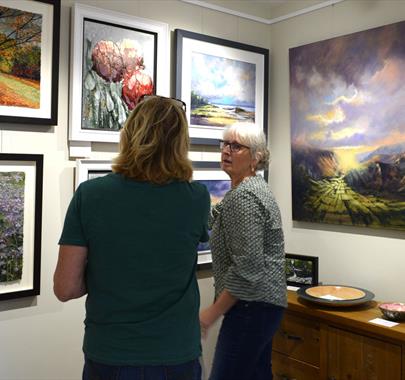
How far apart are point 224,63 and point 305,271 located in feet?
3.99

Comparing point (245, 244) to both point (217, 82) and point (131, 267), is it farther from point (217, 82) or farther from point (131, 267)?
point (217, 82)

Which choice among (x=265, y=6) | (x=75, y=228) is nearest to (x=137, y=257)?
(x=75, y=228)

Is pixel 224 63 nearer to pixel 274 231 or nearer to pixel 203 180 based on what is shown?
pixel 203 180

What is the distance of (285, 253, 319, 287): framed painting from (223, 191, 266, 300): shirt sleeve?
89cm

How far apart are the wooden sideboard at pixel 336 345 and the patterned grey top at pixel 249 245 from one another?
0.47 meters

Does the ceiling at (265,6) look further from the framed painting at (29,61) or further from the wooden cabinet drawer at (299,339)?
the wooden cabinet drawer at (299,339)

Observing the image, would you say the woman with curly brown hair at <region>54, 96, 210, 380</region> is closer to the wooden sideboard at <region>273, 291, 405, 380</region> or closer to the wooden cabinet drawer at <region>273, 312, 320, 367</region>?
the wooden sideboard at <region>273, 291, 405, 380</region>

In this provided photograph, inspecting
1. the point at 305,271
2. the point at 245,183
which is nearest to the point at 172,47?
the point at 245,183

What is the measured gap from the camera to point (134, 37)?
7.80 ft

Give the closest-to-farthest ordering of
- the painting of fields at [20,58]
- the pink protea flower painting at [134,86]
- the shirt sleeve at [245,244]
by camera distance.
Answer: the shirt sleeve at [245,244] → the painting of fields at [20,58] → the pink protea flower painting at [134,86]

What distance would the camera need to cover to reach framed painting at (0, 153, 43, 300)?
2021 millimetres

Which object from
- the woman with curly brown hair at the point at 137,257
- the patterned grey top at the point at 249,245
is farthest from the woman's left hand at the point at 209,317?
the woman with curly brown hair at the point at 137,257

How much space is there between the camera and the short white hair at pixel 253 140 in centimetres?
201

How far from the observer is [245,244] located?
176 cm
